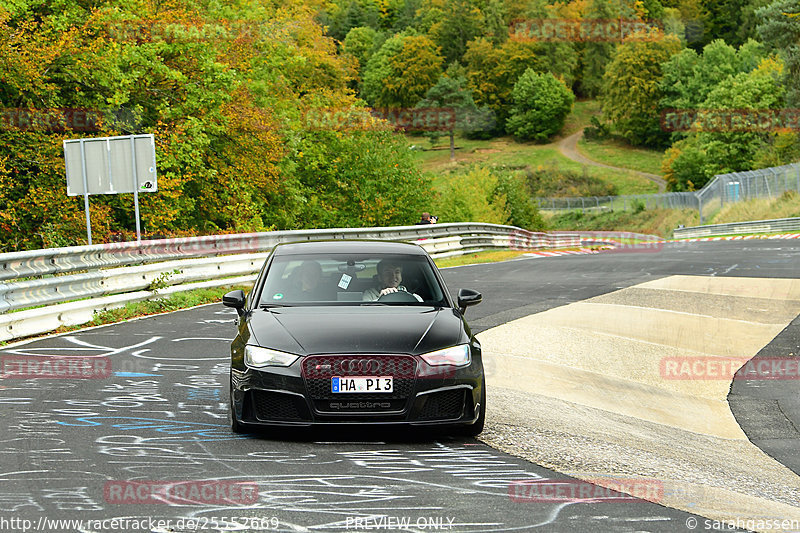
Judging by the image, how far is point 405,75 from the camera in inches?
6521

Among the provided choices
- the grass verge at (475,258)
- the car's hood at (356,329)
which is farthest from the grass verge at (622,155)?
the car's hood at (356,329)

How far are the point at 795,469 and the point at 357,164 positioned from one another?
152 ft

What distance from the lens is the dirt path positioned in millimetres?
127488

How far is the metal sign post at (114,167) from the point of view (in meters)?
19.0

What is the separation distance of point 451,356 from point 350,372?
735mm

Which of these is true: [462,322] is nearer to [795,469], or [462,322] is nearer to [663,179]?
[795,469]

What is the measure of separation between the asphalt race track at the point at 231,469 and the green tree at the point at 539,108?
147 meters

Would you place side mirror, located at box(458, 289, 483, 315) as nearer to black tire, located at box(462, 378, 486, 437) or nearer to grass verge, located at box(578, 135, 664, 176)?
black tire, located at box(462, 378, 486, 437)

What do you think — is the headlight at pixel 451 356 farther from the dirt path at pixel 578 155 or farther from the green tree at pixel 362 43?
the green tree at pixel 362 43

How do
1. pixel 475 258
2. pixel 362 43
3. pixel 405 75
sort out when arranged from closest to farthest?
pixel 475 258 → pixel 405 75 → pixel 362 43

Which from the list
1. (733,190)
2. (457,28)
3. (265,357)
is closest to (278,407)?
(265,357)

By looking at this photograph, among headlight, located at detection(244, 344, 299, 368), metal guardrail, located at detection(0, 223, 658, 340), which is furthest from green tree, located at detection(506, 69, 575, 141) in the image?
headlight, located at detection(244, 344, 299, 368)

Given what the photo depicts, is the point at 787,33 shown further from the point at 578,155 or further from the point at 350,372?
the point at 350,372

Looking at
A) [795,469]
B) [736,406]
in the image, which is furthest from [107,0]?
[795,469]
